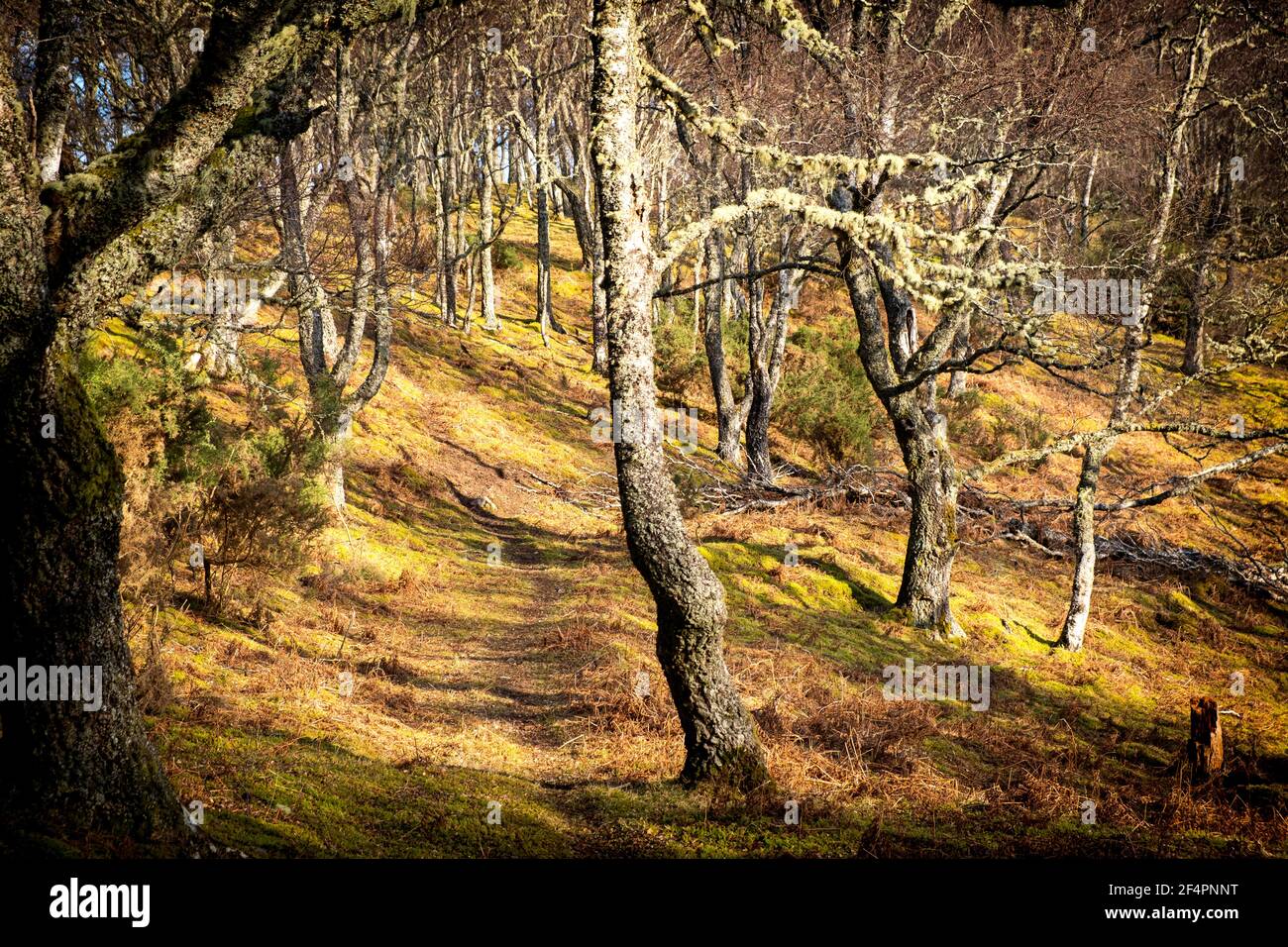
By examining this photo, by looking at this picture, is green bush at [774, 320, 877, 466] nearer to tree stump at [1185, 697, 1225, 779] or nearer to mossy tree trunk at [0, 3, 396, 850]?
tree stump at [1185, 697, 1225, 779]

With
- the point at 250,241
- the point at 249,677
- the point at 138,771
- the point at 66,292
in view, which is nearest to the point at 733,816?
the point at 138,771

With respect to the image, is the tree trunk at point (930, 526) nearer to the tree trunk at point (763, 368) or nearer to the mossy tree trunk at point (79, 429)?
the tree trunk at point (763, 368)

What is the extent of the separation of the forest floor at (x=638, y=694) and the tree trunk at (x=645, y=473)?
1.54 feet

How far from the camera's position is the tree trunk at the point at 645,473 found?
19.9 feet

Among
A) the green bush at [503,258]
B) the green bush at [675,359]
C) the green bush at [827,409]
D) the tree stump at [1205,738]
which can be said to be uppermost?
the green bush at [503,258]

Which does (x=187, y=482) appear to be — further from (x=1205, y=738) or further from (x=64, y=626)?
(x=1205, y=738)

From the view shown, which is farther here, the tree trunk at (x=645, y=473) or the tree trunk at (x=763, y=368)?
the tree trunk at (x=763, y=368)

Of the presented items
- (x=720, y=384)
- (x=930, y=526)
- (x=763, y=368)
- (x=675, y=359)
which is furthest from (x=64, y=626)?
(x=675, y=359)

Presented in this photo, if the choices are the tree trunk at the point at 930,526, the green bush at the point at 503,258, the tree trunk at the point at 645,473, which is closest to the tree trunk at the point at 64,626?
the tree trunk at the point at 645,473

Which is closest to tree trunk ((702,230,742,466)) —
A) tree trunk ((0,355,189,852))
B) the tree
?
the tree

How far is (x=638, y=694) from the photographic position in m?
8.38

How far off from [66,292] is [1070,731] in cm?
1014

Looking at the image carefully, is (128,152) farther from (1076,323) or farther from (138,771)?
(1076,323)

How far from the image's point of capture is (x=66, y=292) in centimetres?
430
